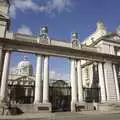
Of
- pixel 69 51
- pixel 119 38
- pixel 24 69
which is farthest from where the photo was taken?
pixel 24 69

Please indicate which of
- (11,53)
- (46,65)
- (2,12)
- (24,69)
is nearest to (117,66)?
(46,65)

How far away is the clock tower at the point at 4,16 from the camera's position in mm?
26031

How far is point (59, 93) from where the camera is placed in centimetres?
3016

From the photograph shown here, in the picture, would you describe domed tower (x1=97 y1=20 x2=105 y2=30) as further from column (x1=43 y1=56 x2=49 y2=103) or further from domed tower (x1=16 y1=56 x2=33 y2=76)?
domed tower (x1=16 y1=56 x2=33 y2=76)

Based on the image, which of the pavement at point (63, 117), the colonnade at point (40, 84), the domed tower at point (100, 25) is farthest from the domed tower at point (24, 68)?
the pavement at point (63, 117)

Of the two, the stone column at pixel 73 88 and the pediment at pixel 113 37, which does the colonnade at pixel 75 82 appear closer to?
the stone column at pixel 73 88

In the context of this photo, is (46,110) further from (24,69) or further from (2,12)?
(24,69)

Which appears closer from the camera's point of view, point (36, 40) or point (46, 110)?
point (46, 110)

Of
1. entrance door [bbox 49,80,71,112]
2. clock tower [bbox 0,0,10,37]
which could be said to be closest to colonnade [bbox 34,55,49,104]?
entrance door [bbox 49,80,71,112]

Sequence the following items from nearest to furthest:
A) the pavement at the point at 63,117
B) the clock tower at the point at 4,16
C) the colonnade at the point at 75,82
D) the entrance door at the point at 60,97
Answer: the pavement at the point at 63,117 < the colonnade at the point at 75,82 < the clock tower at the point at 4,16 < the entrance door at the point at 60,97

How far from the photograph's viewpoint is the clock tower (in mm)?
26031

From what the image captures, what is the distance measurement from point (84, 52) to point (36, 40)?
8664 millimetres

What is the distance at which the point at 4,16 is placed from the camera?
2748 cm

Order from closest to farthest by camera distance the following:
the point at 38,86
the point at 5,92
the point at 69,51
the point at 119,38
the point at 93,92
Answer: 1. the point at 5,92
2. the point at 38,86
3. the point at 69,51
4. the point at 93,92
5. the point at 119,38
